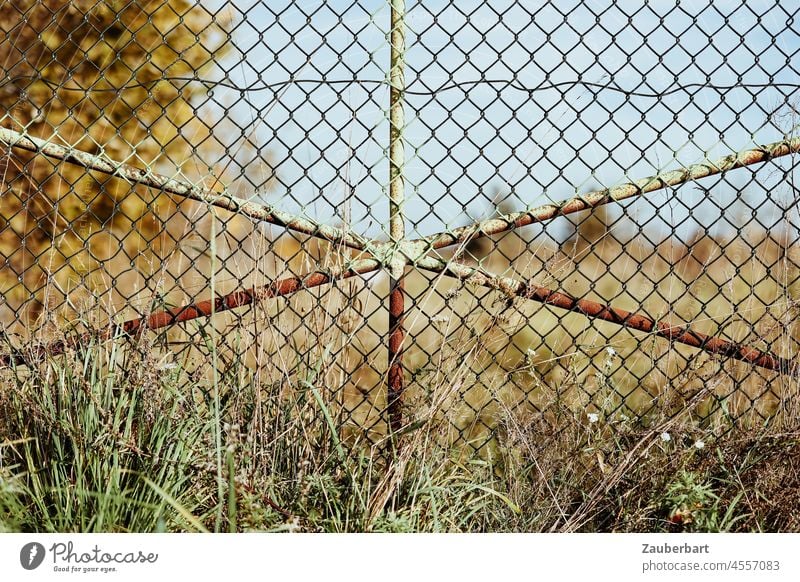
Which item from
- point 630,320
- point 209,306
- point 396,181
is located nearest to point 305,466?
point 209,306

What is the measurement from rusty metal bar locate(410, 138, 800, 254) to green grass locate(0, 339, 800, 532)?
554 millimetres

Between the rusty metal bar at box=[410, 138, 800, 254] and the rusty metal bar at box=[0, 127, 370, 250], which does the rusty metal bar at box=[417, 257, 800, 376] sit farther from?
the rusty metal bar at box=[0, 127, 370, 250]

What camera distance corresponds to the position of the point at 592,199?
8.80ft

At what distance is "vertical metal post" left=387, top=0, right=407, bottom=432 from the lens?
2.64 metres

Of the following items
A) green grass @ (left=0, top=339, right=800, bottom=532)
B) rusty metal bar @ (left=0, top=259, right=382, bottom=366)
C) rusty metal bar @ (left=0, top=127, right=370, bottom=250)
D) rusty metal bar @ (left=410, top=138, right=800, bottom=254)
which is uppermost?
rusty metal bar @ (left=0, top=127, right=370, bottom=250)

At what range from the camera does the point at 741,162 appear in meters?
2.71

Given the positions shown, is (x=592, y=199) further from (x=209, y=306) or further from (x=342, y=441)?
(x=209, y=306)

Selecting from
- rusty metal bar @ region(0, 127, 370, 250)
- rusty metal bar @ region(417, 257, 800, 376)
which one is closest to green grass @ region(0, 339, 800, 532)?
rusty metal bar @ region(417, 257, 800, 376)

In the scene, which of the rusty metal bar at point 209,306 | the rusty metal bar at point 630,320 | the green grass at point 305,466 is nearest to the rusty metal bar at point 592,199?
the rusty metal bar at point 630,320

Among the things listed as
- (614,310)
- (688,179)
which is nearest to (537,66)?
(688,179)

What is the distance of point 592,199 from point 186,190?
53.4 inches

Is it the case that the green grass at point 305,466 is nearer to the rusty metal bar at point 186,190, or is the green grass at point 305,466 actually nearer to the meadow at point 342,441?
the meadow at point 342,441

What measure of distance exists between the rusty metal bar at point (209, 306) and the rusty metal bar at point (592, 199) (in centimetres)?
26
